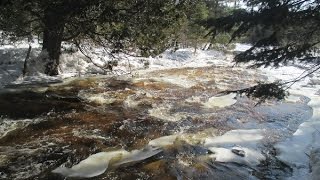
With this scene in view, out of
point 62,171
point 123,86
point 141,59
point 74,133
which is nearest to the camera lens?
point 62,171

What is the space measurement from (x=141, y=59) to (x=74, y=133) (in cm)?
1044

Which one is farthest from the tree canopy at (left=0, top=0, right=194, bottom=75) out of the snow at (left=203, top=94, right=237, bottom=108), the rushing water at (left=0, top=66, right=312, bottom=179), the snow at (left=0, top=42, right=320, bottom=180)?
the snow at (left=203, top=94, right=237, bottom=108)

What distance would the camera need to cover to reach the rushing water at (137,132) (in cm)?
605

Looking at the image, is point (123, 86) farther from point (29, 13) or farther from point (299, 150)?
point (299, 150)

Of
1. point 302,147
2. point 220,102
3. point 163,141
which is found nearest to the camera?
point 163,141

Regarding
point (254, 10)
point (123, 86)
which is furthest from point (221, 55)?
point (254, 10)

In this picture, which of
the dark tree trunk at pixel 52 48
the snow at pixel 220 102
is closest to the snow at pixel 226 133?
the snow at pixel 220 102

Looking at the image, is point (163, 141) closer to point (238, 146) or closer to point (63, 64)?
point (238, 146)

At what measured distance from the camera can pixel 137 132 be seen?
7.84 metres

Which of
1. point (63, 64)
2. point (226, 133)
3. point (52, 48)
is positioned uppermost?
point (52, 48)

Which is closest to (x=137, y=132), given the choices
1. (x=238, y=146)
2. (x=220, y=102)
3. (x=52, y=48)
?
(x=238, y=146)

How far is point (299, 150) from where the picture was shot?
7.48 meters

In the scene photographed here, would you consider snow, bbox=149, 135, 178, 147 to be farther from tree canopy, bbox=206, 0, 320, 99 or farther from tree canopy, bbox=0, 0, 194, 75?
tree canopy, bbox=0, 0, 194, 75

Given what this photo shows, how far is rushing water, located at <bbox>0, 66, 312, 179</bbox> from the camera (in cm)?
605
